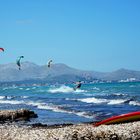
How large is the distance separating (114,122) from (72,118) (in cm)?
1309

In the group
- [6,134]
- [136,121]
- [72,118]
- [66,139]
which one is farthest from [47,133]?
[72,118]

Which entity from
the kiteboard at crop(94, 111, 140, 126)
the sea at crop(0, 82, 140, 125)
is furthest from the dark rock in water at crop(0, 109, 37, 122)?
the kiteboard at crop(94, 111, 140, 126)

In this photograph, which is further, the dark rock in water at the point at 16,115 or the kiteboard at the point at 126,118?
the dark rock in water at the point at 16,115

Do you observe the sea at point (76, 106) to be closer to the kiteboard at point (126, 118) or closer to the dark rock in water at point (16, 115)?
the dark rock in water at point (16, 115)

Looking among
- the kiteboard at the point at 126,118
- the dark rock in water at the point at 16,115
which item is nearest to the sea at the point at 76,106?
the dark rock in water at the point at 16,115

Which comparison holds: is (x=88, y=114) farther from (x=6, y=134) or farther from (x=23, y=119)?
(x=6, y=134)

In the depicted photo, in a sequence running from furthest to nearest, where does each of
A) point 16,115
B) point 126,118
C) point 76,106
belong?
point 76,106 < point 16,115 < point 126,118

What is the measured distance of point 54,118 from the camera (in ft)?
117

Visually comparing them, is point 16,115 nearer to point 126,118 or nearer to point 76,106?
point 76,106

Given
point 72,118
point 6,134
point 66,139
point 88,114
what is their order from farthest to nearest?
point 88,114
point 72,118
point 6,134
point 66,139

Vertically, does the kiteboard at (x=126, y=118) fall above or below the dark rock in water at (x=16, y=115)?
above

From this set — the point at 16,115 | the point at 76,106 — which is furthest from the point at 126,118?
the point at 76,106

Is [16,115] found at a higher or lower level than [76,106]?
higher

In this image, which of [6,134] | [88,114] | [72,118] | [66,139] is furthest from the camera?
[88,114]
